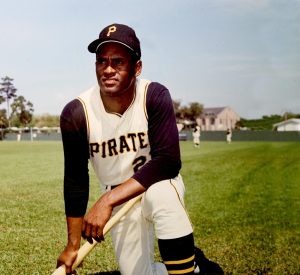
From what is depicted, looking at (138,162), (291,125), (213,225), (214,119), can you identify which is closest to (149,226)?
(138,162)

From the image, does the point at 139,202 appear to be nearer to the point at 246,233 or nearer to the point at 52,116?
the point at 246,233

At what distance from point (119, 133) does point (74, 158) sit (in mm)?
391

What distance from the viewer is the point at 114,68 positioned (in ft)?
10.0

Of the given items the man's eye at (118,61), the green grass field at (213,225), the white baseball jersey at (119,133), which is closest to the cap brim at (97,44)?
the man's eye at (118,61)

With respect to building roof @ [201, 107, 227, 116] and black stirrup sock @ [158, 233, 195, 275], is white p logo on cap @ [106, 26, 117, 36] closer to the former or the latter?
black stirrup sock @ [158, 233, 195, 275]

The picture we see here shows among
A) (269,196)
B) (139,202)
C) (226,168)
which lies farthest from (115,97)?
(226,168)

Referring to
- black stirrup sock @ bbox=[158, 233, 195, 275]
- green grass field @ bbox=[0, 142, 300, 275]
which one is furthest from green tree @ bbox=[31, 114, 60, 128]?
black stirrup sock @ bbox=[158, 233, 195, 275]

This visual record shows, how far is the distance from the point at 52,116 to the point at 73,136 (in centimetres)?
13488

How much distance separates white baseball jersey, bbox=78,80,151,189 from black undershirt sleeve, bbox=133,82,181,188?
0.11 meters

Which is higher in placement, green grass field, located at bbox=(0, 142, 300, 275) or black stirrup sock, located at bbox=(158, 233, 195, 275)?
black stirrup sock, located at bbox=(158, 233, 195, 275)

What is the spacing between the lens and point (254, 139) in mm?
61844

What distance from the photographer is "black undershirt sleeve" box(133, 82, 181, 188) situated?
2930 millimetres

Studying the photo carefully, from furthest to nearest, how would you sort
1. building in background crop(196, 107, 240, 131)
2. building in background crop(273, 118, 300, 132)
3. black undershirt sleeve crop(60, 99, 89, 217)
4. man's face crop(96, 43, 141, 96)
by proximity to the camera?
building in background crop(196, 107, 240, 131), building in background crop(273, 118, 300, 132), black undershirt sleeve crop(60, 99, 89, 217), man's face crop(96, 43, 141, 96)

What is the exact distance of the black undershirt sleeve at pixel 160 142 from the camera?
9.61 feet
